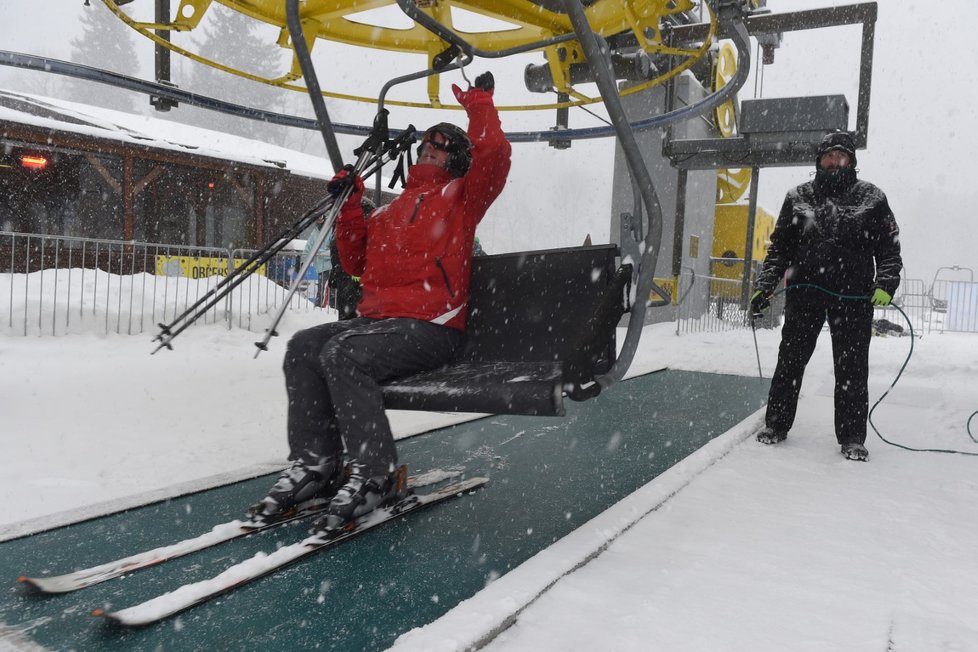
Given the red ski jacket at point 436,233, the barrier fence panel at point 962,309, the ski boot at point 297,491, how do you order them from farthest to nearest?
1. the barrier fence panel at point 962,309
2. the red ski jacket at point 436,233
3. the ski boot at point 297,491

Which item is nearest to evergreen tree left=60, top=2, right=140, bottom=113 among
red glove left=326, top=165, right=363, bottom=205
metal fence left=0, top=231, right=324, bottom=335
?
metal fence left=0, top=231, right=324, bottom=335

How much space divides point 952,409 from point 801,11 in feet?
9.93

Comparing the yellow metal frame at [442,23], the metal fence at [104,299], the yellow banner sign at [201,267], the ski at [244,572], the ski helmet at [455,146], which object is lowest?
the ski at [244,572]

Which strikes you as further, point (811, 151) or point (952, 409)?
point (811, 151)

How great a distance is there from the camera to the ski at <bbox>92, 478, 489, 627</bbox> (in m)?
1.64

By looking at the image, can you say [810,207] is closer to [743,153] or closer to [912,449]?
[912,449]

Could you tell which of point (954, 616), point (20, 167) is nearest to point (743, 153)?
point (954, 616)

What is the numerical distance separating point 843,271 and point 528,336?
1840mm

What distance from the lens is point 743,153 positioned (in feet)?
21.0

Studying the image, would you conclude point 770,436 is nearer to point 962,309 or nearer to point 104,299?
point 104,299

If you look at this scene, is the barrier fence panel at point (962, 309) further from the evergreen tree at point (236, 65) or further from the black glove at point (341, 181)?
the evergreen tree at point (236, 65)

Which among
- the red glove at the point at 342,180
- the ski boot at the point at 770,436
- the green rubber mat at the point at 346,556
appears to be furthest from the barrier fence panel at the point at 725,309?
the red glove at the point at 342,180

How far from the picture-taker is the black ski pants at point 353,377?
7.35 feet

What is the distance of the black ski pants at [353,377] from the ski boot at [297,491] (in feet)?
0.13
